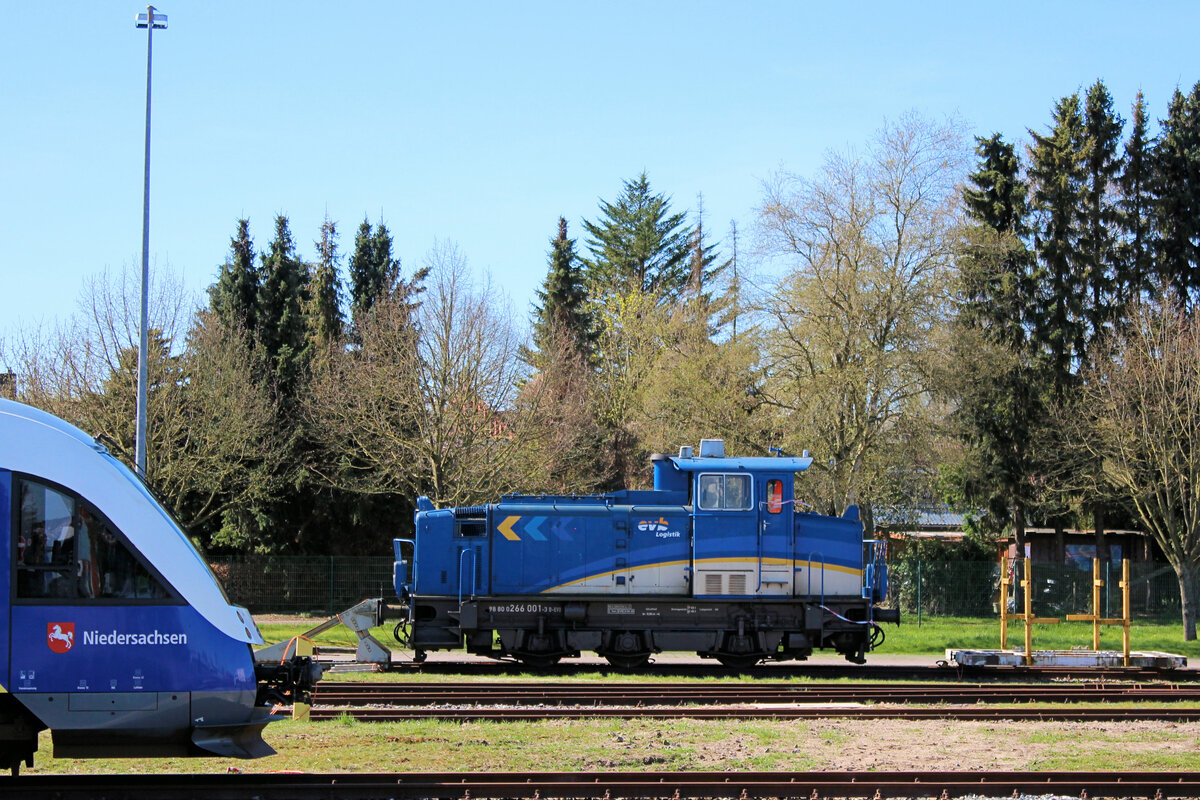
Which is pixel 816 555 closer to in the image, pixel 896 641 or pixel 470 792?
pixel 896 641

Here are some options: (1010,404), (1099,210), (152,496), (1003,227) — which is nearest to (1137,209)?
(1099,210)

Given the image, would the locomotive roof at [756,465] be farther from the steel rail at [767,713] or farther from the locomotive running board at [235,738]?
the locomotive running board at [235,738]

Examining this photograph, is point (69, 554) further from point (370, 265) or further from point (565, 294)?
point (565, 294)

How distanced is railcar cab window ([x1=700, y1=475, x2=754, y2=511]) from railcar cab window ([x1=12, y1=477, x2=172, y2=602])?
11407mm

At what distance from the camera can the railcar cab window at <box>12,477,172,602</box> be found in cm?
816

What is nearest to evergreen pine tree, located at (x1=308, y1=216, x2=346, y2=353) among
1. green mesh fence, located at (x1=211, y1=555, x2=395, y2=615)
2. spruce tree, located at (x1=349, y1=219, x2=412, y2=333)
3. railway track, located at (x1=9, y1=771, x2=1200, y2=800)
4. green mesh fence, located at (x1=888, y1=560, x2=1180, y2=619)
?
spruce tree, located at (x1=349, y1=219, x2=412, y2=333)

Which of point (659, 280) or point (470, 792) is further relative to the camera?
point (659, 280)

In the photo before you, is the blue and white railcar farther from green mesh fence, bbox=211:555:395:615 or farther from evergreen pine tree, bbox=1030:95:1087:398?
evergreen pine tree, bbox=1030:95:1087:398

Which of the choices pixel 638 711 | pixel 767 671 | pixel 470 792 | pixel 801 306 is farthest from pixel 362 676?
pixel 801 306

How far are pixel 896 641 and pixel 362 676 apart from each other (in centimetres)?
1291

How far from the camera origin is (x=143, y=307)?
20.3m

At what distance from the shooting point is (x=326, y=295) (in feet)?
136

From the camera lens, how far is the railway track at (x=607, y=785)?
9.10 m

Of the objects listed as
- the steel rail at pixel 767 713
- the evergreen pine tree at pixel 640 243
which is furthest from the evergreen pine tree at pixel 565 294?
the steel rail at pixel 767 713
